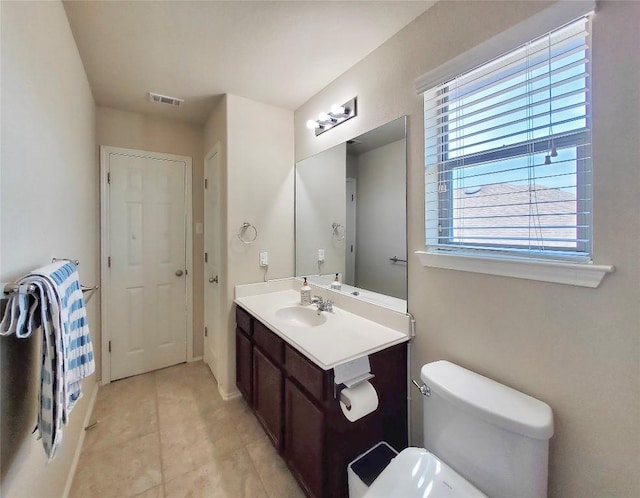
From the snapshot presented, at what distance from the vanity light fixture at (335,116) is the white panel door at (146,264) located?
1510 millimetres

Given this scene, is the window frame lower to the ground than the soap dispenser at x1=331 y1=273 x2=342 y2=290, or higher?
higher

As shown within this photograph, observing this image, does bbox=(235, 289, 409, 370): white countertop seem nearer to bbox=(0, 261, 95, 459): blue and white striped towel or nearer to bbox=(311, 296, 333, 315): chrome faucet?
bbox=(311, 296, 333, 315): chrome faucet

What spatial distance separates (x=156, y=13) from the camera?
53.1 inches

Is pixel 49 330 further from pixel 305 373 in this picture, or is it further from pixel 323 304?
pixel 323 304

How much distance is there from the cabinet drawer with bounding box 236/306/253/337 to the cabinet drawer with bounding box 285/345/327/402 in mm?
570

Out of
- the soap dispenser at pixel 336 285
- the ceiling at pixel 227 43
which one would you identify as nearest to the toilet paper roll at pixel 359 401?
the soap dispenser at pixel 336 285

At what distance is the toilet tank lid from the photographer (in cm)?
90

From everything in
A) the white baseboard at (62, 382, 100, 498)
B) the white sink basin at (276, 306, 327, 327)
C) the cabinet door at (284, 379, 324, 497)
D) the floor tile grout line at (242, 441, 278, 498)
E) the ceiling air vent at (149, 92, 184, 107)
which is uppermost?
the ceiling air vent at (149, 92, 184, 107)

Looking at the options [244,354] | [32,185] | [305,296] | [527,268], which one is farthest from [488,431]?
[32,185]

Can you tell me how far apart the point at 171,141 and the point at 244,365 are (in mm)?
2182

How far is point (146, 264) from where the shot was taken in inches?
102

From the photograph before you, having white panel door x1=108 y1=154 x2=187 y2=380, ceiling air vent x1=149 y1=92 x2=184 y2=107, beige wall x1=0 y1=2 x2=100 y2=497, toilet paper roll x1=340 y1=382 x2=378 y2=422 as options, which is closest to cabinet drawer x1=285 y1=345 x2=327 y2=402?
toilet paper roll x1=340 y1=382 x2=378 y2=422

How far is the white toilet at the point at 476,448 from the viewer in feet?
2.96

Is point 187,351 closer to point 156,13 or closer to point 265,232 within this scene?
point 265,232
